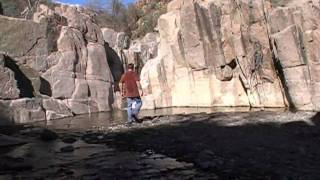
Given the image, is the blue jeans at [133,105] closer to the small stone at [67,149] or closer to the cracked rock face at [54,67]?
the small stone at [67,149]

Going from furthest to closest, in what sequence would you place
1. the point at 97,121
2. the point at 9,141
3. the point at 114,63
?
the point at 114,63 → the point at 97,121 → the point at 9,141

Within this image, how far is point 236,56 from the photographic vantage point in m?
30.9

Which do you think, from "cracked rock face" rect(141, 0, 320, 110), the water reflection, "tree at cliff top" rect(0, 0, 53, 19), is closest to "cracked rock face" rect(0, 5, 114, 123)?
the water reflection

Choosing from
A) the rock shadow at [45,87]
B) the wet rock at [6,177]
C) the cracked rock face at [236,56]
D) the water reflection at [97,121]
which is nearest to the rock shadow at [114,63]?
the cracked rock face at [236,56]

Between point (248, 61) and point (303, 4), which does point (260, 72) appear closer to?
point (248, 61)

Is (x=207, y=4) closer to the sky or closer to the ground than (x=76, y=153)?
closer to the sky

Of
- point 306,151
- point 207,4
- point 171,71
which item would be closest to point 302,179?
point 306,151

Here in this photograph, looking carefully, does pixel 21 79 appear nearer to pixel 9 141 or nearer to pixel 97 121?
pixel 97 121

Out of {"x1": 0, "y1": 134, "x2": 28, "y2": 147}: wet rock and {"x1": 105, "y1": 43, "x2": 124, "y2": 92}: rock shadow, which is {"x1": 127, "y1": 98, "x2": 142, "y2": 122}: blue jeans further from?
{"x1": 105, "y1": 43, "x2": 124, "y2": 92}: rock shadow

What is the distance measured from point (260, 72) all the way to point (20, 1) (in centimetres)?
4224

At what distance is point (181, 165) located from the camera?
9375 millimetres

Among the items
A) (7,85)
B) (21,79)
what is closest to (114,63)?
(21,79)

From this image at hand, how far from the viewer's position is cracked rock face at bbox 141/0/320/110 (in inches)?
963

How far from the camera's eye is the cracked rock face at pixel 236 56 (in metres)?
24.5
